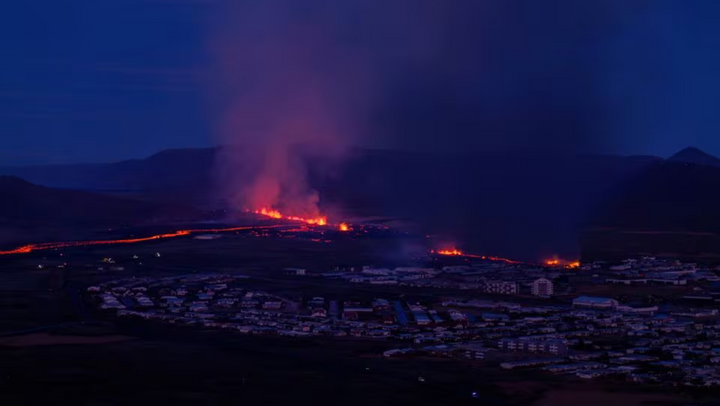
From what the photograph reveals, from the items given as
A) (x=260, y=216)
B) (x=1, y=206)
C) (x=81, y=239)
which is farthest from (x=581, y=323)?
(x=1, y=206)

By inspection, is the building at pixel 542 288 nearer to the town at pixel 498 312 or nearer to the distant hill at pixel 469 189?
the town at pixel 498 312

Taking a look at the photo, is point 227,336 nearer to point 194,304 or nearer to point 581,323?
point 194,304

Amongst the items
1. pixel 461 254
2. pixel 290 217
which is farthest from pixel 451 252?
pixel 290 217

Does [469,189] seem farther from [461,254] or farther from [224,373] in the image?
[224,373]

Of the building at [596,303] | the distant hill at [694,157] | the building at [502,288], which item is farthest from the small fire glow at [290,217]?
the distant hill at [694,157]

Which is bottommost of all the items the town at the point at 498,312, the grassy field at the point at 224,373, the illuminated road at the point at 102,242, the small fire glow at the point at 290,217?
the grassy field at the point at 224,373

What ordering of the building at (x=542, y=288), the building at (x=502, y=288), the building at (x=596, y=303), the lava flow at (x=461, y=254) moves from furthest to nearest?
the lava flow at (x=461, y=254), the building at (x=502, y=288), the building at (x=542, y=288), the building at (x=596, y=303)
